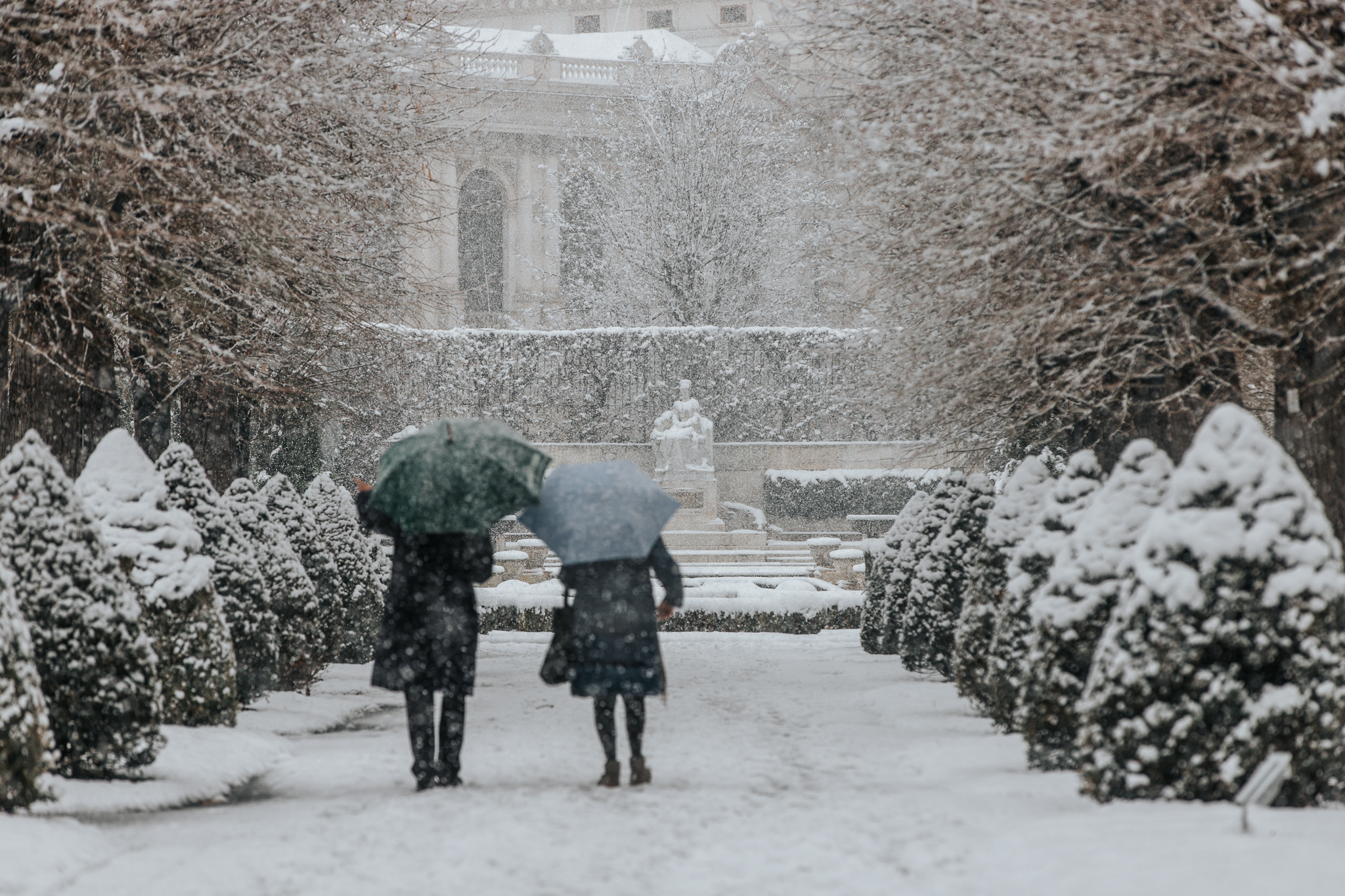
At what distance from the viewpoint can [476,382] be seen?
29.5 meters

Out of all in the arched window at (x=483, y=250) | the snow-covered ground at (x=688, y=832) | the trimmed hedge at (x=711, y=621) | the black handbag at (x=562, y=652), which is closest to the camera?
the snow-covered ground at (x=688, y=832)

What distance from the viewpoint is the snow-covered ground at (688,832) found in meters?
4.55

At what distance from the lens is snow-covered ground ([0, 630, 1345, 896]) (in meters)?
4.55

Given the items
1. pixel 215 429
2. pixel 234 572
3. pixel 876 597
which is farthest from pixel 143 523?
pixel 876 597

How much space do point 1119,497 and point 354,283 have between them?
8.79 m

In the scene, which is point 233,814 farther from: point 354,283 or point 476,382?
point 476,382

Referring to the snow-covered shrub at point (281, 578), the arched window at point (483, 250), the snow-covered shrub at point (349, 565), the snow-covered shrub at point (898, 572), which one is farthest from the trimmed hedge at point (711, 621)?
the arched window at point (483, 250)

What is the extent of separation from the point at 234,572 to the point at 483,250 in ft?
130

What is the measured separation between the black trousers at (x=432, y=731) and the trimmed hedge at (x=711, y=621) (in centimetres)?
1206

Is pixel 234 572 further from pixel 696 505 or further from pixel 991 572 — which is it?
pixel 696 505

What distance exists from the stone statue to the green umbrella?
19340mm

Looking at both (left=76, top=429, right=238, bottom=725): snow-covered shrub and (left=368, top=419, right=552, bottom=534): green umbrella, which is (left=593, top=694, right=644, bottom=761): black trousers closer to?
(left=368, top=419, right=552, bottom=534): green umbrella

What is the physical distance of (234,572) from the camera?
9.44m

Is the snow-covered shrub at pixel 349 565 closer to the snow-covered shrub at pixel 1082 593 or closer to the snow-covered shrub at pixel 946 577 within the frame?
the snow-covered shrub at pixel 946 577
